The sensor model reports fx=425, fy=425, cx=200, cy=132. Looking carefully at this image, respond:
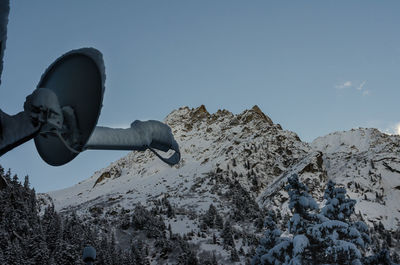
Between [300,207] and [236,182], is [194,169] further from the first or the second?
[300,207]

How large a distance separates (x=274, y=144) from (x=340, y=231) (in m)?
155

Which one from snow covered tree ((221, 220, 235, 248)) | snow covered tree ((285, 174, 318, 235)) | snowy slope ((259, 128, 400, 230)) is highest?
snowy slope ((259, 128, 400, 230))

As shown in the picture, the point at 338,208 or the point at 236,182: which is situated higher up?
the point at 236,182

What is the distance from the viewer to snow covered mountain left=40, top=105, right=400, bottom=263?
115312 mm

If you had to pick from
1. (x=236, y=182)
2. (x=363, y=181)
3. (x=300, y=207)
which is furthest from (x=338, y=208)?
(x=363, y=181)

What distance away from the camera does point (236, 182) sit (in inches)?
5645

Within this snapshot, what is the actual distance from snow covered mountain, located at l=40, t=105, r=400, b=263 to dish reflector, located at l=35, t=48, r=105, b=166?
8534cm

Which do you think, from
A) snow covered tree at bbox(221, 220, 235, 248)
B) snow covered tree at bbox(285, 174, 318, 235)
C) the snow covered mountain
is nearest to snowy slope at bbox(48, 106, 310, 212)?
the snow covered mountain

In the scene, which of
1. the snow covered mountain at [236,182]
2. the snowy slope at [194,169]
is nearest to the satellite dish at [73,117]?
the snow covered mountain at [236,182]

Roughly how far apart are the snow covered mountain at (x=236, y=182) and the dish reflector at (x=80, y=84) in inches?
3360

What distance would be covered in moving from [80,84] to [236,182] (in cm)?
14240

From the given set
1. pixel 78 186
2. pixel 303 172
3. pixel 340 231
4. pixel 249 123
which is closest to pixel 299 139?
pixel 249 123

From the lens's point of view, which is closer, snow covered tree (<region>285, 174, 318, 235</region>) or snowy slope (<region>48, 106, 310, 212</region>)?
snow covered tree (<region>285, 174, 318, 235</region>)

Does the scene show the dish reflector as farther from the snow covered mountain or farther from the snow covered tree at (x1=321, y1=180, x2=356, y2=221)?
the snow covered mountain
